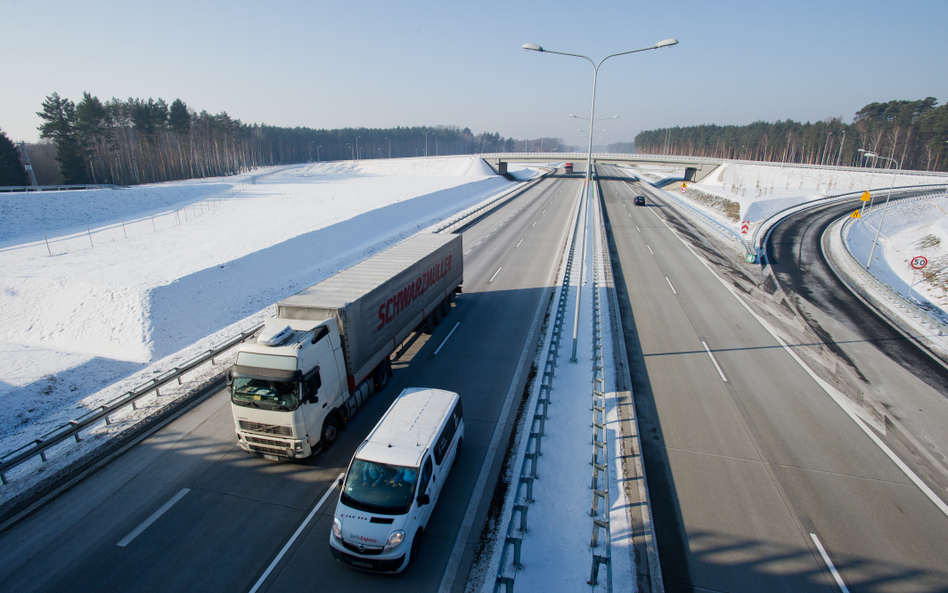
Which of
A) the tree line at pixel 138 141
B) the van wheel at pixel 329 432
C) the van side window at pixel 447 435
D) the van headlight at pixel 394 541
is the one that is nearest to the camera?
the van headlight at pixel 394 541

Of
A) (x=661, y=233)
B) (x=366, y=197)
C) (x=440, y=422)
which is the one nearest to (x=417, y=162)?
(x=366, y=197)

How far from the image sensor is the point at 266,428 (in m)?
10.0

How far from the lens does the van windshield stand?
7680mm

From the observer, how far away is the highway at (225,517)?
7.73 m

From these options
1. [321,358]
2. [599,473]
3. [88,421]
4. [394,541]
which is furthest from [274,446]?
[599,473]

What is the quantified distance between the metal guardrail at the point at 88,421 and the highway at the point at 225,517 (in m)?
1.44

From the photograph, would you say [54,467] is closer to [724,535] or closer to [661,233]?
[724,535]

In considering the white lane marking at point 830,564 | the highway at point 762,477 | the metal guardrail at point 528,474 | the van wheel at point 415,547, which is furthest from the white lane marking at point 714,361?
the van wheel at point 415,547

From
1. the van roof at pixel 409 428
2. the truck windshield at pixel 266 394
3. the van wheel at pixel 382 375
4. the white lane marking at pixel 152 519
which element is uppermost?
the truck windshield at pixel 266 394

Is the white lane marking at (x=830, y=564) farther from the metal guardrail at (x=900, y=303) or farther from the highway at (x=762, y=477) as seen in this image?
the metal guardrail at (x=900, y=303)

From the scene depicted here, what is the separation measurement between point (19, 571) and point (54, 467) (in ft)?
10.8

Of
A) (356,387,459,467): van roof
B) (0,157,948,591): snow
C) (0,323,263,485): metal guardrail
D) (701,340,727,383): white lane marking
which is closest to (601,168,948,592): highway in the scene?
(701,340,727,383): white lane marking

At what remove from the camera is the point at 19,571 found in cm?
780

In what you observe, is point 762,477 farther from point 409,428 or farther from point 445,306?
point 445,306
